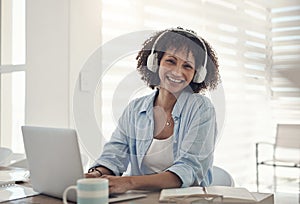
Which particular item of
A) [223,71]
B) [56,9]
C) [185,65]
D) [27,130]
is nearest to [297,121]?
[223,71]

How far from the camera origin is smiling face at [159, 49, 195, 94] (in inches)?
57.1

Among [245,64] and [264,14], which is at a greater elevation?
[264,14]

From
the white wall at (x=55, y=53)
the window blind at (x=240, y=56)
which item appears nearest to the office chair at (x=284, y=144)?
the window blind at (x=240, y=56)

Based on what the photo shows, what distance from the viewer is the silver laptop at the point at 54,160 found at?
103 centimetres

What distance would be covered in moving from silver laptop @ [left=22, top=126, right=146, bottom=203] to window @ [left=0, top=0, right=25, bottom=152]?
4.26 feet

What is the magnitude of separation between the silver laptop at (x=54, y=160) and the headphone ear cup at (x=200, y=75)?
1.53ft

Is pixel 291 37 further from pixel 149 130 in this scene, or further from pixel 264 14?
pixel 149 130

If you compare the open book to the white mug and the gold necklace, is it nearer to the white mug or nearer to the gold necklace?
the white mug

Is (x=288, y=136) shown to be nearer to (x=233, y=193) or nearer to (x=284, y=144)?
(x=284, y=144)

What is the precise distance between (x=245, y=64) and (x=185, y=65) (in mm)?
3372

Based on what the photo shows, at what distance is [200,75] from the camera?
1473 millimetres

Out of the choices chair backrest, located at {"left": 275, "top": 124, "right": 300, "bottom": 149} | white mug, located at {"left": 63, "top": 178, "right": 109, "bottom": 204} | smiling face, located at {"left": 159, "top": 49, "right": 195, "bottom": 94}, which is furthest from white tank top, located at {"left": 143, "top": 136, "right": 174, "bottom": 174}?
chair backrest, located at {"left": 275, "top": 124, "right": 300, "bottom": 149}

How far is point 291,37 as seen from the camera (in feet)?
15.9

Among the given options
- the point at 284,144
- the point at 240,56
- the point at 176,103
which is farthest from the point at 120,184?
the point at 284,144
